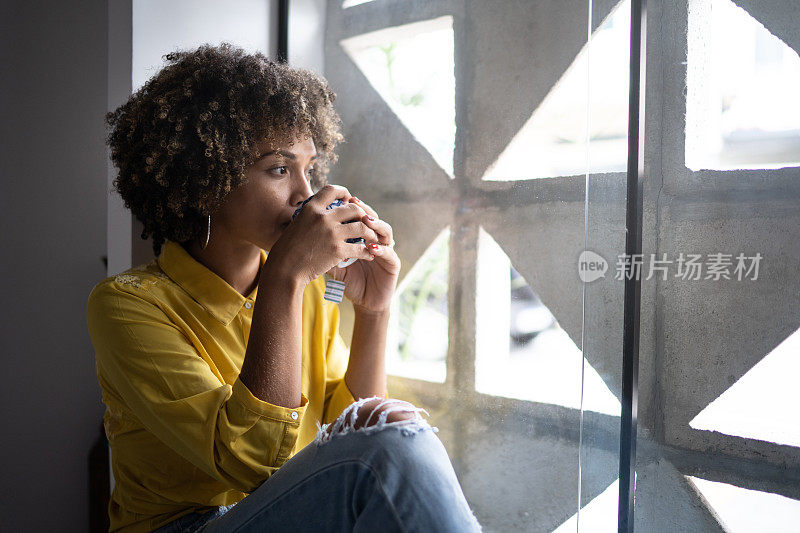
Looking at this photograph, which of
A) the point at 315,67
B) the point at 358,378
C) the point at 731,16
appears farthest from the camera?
→ the point at 315,67

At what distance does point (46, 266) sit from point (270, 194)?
76 centimetres

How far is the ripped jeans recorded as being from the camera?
0.75m

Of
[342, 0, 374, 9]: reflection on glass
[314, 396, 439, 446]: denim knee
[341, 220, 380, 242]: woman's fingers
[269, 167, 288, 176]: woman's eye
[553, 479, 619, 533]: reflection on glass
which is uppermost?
[342, 0, 374, 9]: reflection on glass

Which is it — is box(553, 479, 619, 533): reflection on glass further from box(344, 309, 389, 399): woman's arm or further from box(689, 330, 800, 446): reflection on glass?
box(344, 309, 389, 399): woman's arm

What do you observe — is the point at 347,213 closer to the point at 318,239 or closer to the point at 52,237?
the point at 318,239

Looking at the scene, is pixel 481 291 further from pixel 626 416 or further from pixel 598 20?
pixel 598 20

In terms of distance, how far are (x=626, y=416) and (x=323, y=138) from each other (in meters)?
0.76

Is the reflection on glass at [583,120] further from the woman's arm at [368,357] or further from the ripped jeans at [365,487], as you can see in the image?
the ripped jeans at [365,487]

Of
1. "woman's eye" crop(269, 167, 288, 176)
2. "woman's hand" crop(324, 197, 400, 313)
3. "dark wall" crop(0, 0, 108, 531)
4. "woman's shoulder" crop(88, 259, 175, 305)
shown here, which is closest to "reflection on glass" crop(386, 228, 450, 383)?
"woman's hand" crop(324, 197, 400, 313)

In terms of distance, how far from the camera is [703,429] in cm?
98

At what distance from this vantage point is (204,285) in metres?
1.08

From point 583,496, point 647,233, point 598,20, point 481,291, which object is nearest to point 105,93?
point 481,291

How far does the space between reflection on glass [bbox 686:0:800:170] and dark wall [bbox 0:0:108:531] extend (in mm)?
1251

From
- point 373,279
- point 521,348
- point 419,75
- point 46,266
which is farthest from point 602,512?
point 46,266
